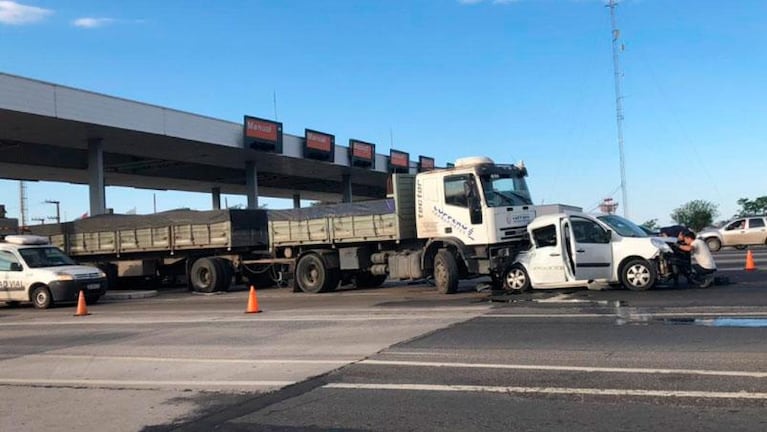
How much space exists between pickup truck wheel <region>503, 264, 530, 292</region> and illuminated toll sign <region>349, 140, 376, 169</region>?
2781 centimetres

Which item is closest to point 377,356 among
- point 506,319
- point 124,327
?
point 506,319

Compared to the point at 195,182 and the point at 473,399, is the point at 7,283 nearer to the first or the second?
the point at 473,399

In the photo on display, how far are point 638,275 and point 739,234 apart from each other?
829 inches

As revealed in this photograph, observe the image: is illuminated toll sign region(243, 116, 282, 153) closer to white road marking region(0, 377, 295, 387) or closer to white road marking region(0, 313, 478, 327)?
white road marking region(0, 313, 478, 327)

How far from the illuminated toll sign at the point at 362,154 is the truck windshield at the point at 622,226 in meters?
28.6

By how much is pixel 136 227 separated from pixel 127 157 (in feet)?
49.3

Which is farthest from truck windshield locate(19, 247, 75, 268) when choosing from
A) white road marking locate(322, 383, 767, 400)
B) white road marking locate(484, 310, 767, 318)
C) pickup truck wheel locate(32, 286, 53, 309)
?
white road marking locate(322, 383, 767, 400)

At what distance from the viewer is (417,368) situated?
797cm

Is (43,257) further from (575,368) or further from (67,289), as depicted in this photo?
(575,368)

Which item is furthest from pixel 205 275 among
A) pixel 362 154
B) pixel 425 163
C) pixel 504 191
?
pixel 425 163

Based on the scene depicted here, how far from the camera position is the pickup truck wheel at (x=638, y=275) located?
47.6ft

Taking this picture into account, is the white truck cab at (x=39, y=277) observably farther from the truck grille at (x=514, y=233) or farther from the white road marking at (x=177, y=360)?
the truck grille at (x=514, y=233)

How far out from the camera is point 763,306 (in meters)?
11.5

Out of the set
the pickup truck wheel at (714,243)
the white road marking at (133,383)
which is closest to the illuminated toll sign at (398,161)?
the pickup truck wheel at (714,243)
